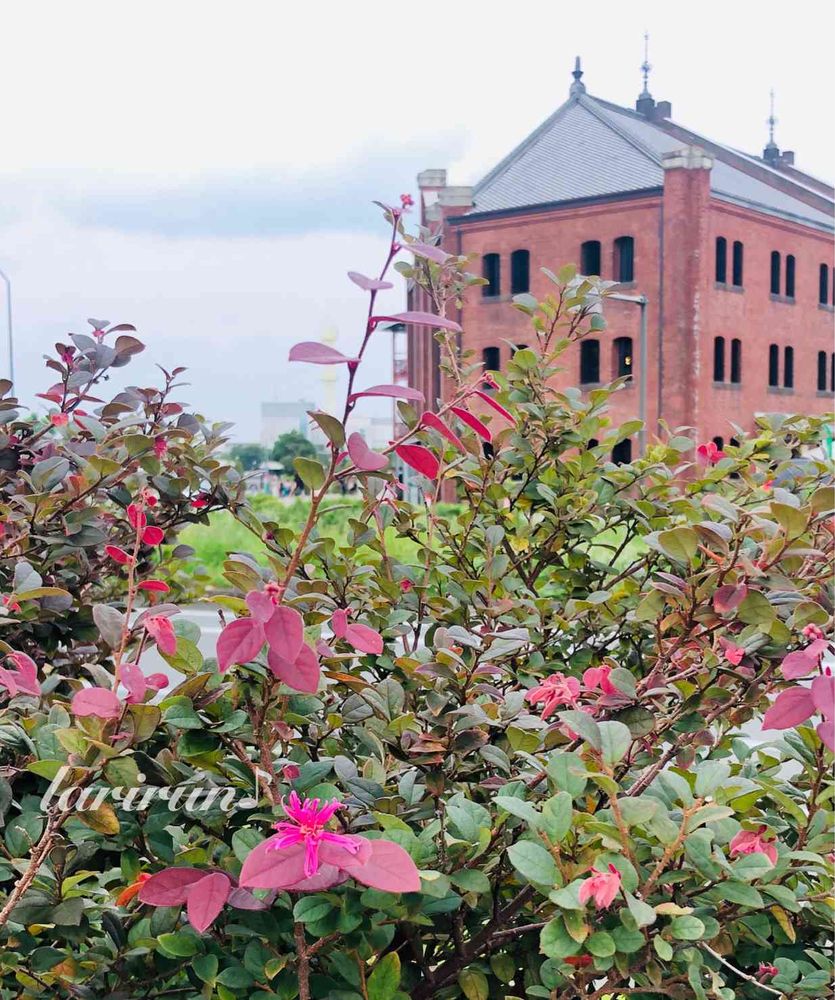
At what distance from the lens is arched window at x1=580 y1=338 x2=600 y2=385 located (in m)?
28.4

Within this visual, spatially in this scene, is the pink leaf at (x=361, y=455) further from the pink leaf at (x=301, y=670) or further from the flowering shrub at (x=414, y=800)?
the pink leaf at (x=301, y=670)

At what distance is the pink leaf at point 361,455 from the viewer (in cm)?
98

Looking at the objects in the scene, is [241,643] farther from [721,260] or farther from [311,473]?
[721,260]

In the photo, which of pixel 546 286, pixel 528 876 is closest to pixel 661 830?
pixel 528 876

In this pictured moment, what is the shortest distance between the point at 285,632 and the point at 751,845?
1.86ft

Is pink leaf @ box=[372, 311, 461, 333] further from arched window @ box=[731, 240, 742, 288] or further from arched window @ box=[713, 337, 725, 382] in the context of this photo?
arched window @ box=[731, 240, 742, 288]

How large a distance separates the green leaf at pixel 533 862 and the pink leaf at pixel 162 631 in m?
0.42

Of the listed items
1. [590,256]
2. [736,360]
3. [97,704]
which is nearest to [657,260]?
[590,256]

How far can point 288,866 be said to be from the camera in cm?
92

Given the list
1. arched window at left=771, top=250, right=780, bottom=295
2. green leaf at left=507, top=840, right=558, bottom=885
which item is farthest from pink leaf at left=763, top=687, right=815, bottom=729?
arched window at left=771, top=250, right=780, bottom=295

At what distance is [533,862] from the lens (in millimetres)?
1026

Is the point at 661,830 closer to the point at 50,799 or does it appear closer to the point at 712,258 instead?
the point at 50,799

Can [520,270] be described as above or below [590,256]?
below

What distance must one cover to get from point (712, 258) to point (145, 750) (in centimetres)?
2841
